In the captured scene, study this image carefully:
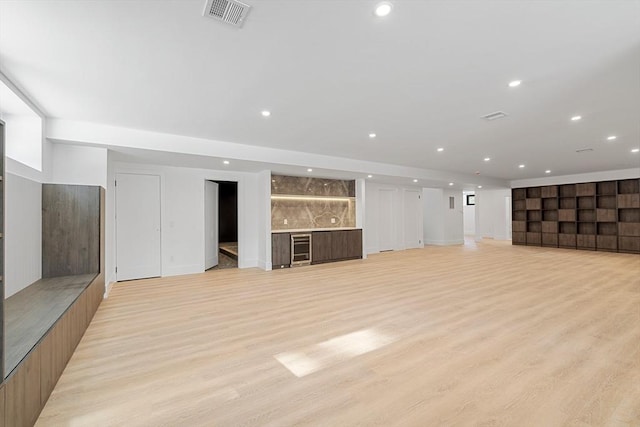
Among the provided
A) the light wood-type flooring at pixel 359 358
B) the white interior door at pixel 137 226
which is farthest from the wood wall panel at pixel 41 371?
the white interior door at pixel 137 226

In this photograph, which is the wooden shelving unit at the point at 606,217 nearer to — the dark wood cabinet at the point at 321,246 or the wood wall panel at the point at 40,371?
the dark wood cabinet at the point at 321,246

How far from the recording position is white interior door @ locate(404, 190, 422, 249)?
1085cm

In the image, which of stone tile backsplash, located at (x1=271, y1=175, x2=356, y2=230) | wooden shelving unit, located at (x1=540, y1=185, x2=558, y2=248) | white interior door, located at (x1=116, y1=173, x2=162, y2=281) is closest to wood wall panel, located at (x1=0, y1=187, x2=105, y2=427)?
white interior door, located at (x1=116, y1=173, x2=162, y2=281)

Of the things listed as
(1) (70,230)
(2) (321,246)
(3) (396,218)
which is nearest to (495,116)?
(2) (321,246)

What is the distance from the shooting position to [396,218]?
10508 millimetres

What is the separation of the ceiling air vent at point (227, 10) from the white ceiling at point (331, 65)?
71 millimetres

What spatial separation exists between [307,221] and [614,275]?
6688 millimetres

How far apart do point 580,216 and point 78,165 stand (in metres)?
14.2

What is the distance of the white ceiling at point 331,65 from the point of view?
6.68 ft

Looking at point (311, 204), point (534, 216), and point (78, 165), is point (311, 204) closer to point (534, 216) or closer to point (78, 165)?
point (78, 165)

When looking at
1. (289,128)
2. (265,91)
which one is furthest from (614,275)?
(265,91)

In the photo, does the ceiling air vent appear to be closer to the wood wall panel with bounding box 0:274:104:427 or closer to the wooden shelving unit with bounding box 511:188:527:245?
the wood wall panel with bounding box 0:274:104:427

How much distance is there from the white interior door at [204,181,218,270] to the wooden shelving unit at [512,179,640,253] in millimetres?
11263

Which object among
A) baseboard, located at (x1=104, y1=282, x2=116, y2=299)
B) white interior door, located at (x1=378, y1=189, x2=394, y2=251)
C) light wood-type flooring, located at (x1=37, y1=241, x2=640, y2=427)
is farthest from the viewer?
white interior door, located at (x1=378, y1=189, x2=394, y2=251)
